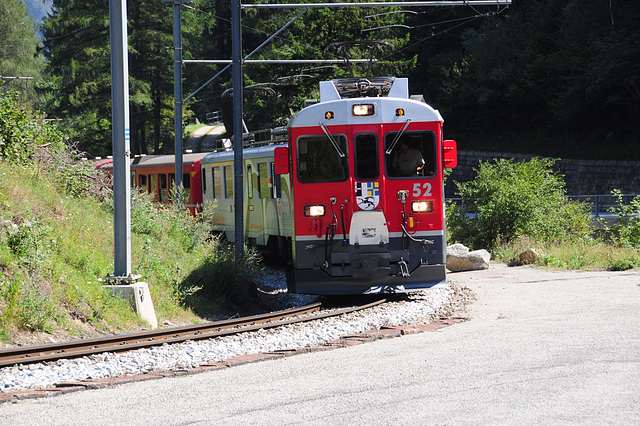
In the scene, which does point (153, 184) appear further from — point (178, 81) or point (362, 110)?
point (362, 110)

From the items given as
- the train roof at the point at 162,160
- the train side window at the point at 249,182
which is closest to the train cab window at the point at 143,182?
the train roof at the point at 162,160

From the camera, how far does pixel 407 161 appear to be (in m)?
12.2

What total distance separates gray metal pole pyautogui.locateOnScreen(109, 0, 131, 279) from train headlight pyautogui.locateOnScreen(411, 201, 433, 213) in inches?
175

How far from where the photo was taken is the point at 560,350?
25.0 feet

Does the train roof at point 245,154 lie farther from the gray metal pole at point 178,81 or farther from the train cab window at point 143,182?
the train cab window at point 143,182

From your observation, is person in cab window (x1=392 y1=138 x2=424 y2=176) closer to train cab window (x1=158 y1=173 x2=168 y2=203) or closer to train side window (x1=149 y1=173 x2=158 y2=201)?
train cab window (x1=158 y1=173 x2=168 y2=203)

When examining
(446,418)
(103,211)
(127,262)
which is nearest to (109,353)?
(127,262)

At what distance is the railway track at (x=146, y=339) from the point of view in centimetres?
790

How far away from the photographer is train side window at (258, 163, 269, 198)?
16.8 m

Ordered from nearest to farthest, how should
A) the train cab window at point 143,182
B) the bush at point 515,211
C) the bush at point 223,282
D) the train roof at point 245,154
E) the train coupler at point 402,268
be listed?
the train coupler at point 402,268 < the bush at point 223,282 < the train roof at point 245,154 < the bush at point 515,211 < the train cab window at point 143,182

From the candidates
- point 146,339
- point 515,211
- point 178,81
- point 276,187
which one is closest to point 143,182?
point 178,81

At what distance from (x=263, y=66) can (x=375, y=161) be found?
2597cm

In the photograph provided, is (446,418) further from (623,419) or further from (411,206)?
(411,206)

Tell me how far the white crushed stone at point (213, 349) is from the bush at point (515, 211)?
9232 millimetres
